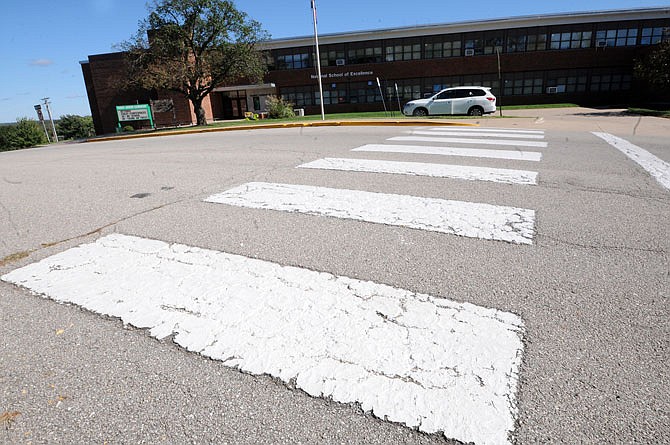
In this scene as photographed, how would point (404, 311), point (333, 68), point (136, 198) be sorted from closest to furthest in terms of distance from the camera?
point (404, 311) → point (136, 198) → point (333, 68)

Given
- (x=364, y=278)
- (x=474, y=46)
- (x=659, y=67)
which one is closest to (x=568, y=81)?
(x=474, y=46)

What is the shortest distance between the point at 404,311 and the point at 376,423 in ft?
2.90

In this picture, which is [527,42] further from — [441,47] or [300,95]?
[300,95]

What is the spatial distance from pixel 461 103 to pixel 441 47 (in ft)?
58.7

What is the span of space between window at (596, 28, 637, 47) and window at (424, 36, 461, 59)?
1173 centimetres

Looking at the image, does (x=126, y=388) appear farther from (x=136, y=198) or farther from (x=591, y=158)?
(x=591, y=158)

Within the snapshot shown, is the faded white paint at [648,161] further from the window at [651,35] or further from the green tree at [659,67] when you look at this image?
the window at [651,35]

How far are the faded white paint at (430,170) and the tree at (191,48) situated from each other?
23.2 meters

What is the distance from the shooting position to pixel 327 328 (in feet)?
7.80

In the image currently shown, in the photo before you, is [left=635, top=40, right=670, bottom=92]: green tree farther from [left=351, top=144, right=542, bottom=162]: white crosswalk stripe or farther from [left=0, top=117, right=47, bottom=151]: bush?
[left=0, top=117, right=47, bottom=151]: bush

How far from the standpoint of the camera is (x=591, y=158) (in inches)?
291

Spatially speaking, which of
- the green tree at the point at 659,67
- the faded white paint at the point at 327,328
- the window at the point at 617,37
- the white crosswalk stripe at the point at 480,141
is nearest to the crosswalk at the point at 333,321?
the faded white paint at the point at 327,328

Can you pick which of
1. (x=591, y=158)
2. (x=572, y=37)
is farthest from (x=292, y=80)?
(x=591, y=158)

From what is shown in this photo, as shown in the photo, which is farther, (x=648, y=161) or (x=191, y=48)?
(x=191, y=48)
